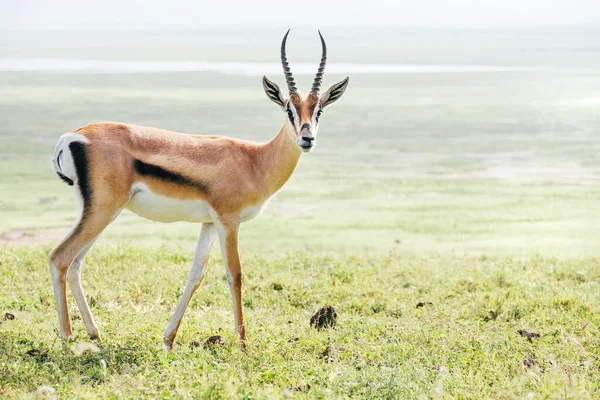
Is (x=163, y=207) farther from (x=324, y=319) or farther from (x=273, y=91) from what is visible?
(x=324, y=319)

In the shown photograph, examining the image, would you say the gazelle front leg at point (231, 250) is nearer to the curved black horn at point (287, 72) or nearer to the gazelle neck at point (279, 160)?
the gazelle neck at point (279, 160)

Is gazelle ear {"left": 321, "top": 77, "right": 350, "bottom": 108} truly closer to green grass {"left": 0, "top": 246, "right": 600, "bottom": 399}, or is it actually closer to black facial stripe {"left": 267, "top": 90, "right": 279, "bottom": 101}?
black facial stripe {"left": 267, "top": 90, "right": 279, "bottom": 101}

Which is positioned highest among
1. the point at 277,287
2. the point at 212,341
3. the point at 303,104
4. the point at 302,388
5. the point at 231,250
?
the point at 303,104

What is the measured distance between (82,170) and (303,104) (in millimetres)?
1800

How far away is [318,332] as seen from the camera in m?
7.30

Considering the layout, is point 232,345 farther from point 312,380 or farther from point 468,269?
point 468,269

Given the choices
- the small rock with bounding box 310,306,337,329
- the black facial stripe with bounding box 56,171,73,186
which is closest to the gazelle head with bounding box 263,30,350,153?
the small rock with bounding box 310,306,337,329

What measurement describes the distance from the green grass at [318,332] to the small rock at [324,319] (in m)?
0.09

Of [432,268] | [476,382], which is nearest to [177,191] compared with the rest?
[476,382]

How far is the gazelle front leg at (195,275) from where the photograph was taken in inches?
270

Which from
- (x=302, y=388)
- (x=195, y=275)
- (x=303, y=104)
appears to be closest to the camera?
(x=302, y=388)

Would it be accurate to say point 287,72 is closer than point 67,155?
No

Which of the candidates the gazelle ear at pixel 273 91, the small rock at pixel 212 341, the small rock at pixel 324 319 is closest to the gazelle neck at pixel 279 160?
the gazelle ear at pixel 273 91

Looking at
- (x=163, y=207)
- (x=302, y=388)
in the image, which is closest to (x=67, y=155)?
(x=163, y=207)
